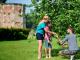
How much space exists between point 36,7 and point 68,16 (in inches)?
88.0

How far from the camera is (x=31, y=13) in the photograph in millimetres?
20281

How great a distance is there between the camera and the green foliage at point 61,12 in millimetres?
18828

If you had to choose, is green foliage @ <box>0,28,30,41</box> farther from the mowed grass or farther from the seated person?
the seated person

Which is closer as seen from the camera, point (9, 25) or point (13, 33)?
point (13, 33)

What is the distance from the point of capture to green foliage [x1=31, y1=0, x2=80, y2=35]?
741 inches

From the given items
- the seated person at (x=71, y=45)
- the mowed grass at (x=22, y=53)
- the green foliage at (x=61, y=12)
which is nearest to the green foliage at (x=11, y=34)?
the mowed grass at (x=22, y=53)

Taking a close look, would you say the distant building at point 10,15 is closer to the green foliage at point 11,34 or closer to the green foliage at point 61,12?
the green foliage at point 11,34

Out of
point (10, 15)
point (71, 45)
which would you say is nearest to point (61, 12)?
point (71, 45)

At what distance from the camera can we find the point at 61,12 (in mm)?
19359

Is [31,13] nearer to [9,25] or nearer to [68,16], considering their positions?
[68,16]

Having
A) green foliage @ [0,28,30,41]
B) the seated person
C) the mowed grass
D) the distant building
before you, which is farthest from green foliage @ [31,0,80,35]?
the distant building

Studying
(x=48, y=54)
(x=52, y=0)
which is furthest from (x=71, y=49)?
(x=52, y=0)

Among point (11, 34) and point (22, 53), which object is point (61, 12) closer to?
point (22, 53)

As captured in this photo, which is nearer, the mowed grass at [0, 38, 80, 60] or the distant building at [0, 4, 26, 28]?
the mowed grass at [0, 38, 80, 60]
